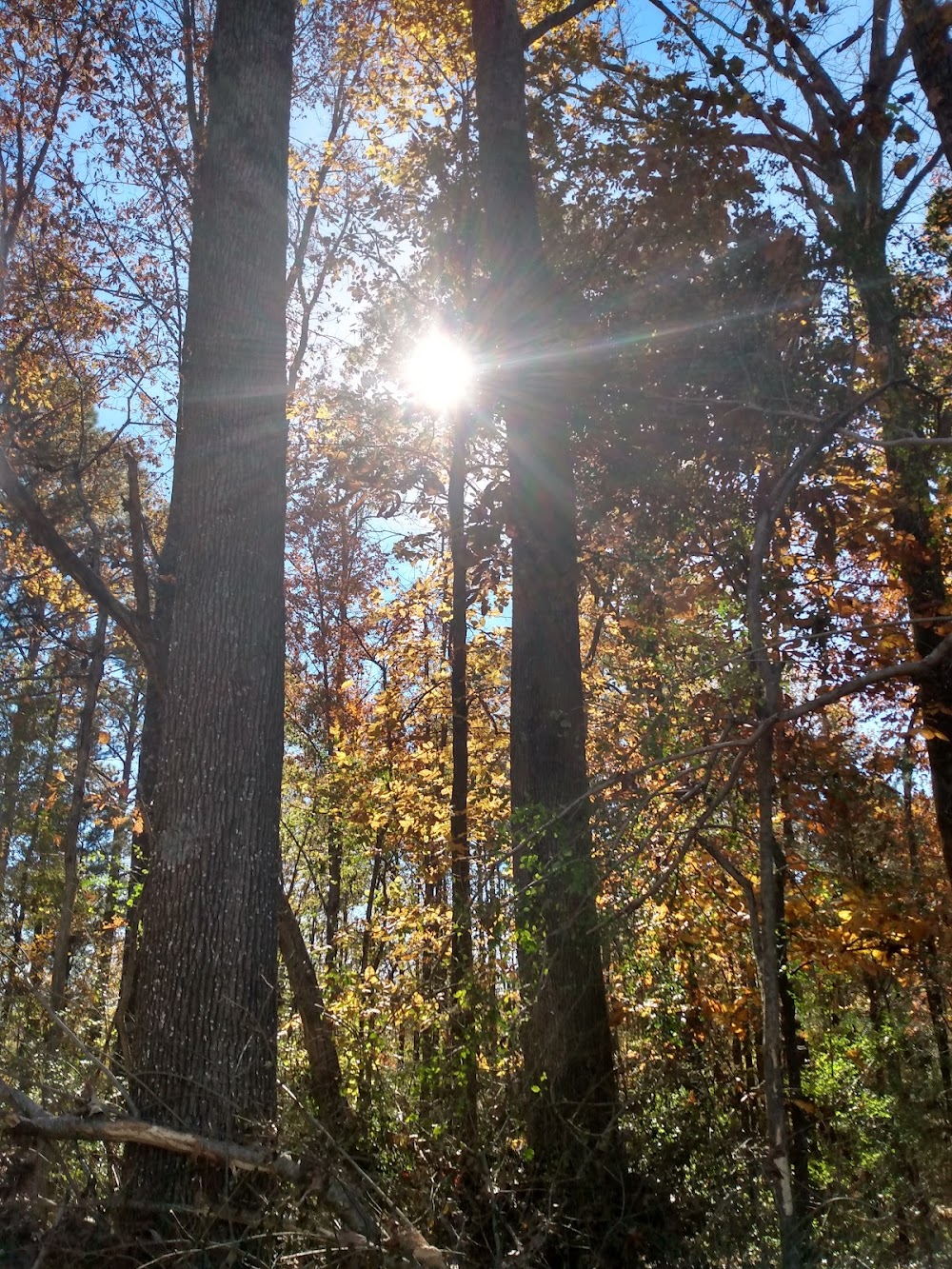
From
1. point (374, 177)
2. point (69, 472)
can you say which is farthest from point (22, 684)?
point (374, 177)

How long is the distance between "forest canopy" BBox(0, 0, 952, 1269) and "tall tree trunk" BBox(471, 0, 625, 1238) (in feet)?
0.11

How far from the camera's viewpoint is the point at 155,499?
53.1 ft

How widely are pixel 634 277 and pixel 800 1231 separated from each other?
7030 mm

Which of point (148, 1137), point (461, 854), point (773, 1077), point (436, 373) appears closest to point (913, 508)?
point (461, 854)

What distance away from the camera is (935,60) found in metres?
7.80

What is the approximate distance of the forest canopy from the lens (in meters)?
4.31

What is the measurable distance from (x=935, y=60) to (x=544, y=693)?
243 inches

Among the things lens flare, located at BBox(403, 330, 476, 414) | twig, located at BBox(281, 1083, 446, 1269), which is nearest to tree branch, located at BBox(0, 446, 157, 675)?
twig, located at BBox(281, 1083, 446, 1269)

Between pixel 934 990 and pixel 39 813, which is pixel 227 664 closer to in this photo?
pixel 934 990

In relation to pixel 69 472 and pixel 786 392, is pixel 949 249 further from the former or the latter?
pixel 69 472

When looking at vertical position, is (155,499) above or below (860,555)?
above

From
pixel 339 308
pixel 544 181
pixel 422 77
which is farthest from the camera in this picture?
pixel 339 308

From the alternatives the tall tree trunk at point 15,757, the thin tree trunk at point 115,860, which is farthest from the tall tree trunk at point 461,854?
the tall tree trunk at point 15,757

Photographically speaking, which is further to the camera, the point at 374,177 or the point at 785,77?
the point at 374,177
